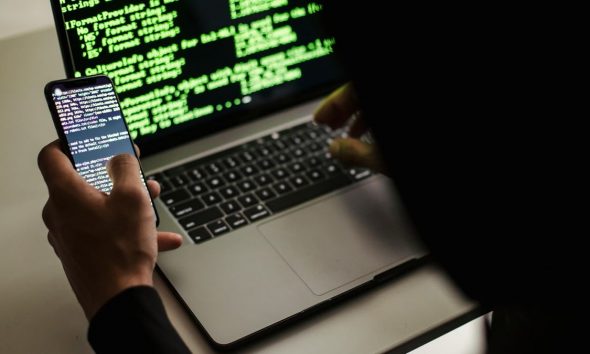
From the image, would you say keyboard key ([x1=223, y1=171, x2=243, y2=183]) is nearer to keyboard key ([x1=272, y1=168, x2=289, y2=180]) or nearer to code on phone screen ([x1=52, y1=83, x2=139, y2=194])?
keyboard key ([x1=272, y1=168, x2=289, y2=180])

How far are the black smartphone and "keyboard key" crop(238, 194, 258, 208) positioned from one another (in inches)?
5.3

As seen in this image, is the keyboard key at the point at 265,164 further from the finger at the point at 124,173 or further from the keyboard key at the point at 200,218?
the finger at the point at 124,173

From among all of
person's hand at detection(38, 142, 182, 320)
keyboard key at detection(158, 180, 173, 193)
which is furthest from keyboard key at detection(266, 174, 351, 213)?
person's hand at detection(38, 142, 182, 320)

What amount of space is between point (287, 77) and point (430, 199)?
1.50 feet

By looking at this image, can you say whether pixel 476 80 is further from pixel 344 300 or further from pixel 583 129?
pixel 344 300

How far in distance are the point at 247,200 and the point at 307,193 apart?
0.21ft

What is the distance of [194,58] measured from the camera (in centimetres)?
78

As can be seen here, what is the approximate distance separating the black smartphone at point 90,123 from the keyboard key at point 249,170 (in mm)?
156

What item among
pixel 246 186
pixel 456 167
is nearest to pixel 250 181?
pixel 246 186

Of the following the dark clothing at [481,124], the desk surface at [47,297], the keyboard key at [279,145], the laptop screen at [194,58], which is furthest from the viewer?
the keyboard key at [279,145]

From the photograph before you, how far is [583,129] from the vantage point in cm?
41

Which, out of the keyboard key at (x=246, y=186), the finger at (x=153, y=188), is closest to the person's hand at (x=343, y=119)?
the keyboard key at (x=246, y=186)

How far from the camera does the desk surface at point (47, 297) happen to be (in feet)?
2.02

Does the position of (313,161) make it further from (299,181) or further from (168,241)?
(168,241)
